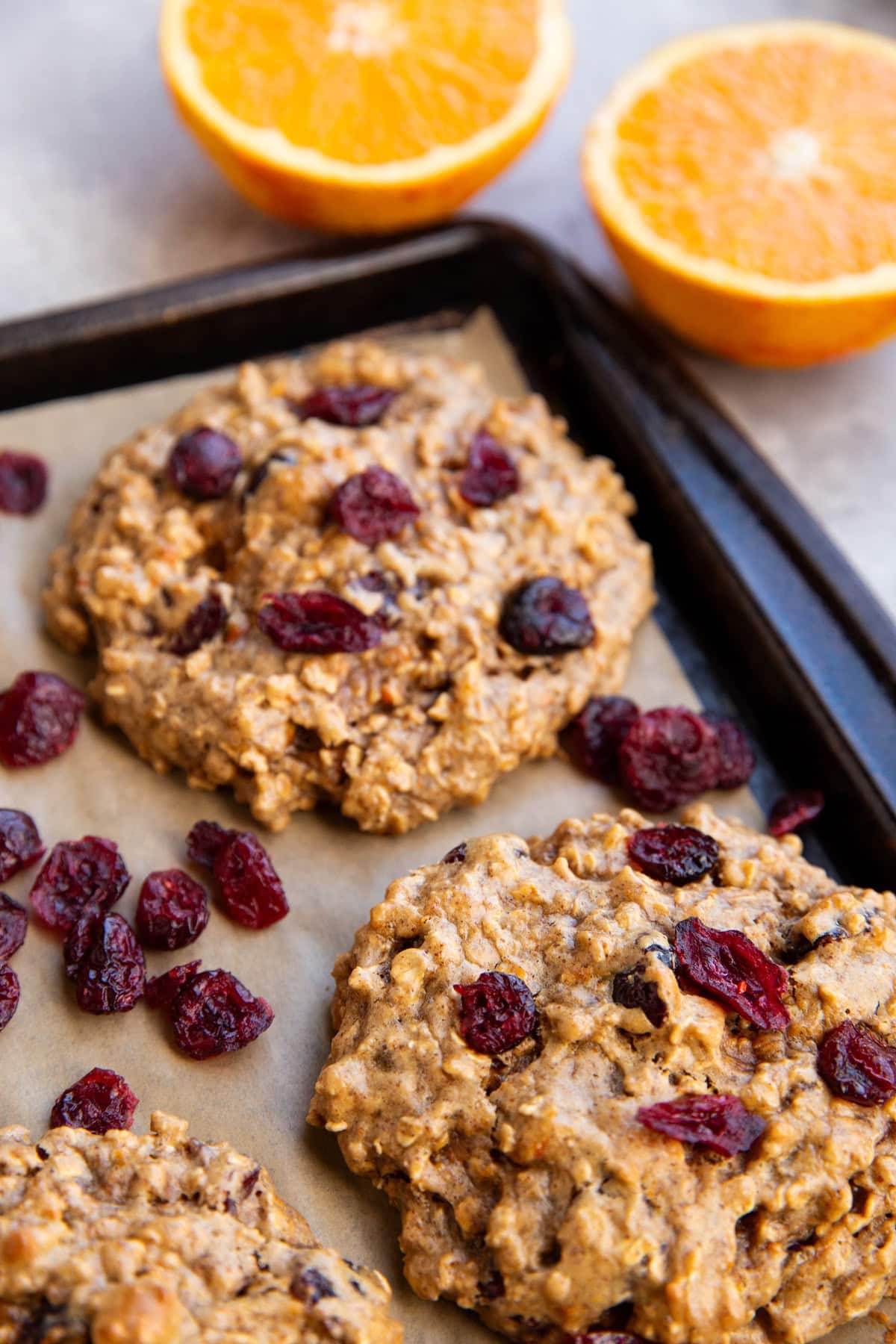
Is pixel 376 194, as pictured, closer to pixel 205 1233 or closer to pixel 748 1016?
pixel 748 1016

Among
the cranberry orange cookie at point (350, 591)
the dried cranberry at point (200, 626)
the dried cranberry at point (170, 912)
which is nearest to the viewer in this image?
the dried cranberry at point (170, 912)

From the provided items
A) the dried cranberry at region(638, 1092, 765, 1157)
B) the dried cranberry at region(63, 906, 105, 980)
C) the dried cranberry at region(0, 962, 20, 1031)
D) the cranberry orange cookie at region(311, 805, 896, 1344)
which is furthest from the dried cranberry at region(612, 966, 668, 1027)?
the dried cranberry at region(0, 962, 20, 1031)

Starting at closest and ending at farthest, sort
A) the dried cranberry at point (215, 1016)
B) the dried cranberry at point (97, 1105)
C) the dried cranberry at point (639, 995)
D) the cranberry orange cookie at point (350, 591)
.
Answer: the dried cranberry at point (639, 995) → the dried cranberry at point (97, 1105) → the dried cranberry at point (215, 1016) → the cranberry orange cookie at point (350, 591)

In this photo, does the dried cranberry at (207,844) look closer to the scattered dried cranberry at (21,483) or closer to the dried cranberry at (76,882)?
the dried cranberry at (76,882)

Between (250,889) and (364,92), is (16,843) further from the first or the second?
(364,92)

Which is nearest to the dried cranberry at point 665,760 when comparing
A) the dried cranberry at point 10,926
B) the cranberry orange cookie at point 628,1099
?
the cranberry orange cookie at point 628,1099

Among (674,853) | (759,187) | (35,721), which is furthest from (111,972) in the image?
(759,187)
